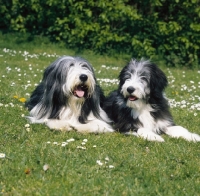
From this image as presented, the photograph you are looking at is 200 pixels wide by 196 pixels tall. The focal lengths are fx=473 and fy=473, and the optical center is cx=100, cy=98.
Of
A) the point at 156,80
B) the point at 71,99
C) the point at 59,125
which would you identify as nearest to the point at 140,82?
the point at 156,80

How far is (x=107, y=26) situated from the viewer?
54.4ft

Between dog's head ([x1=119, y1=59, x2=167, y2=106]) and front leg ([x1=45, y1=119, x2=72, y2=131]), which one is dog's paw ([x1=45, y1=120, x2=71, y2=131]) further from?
dog's head ([x1=119, y1=59, x2=167, y2=106])

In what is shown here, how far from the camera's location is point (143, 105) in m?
6.31

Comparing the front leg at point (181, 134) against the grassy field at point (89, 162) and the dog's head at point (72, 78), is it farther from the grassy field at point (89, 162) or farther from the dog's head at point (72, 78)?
the dog's head at point (72, 78)

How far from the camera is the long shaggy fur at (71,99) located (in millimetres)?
6055

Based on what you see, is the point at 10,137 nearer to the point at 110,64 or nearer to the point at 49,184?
the point at 49,184

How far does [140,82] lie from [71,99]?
0.92 m

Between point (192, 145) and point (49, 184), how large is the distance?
2.23 metres

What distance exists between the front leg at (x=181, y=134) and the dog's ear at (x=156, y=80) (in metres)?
0.55

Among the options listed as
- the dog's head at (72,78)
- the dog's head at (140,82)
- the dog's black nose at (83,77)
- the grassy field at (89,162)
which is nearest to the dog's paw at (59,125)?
the grassy field at (89,162)

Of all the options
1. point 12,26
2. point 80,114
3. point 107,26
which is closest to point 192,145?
point 80,114

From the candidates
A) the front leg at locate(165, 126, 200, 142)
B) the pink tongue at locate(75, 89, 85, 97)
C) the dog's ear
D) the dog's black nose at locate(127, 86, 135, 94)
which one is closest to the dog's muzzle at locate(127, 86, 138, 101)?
the dog's black nose at locate(127, 86, 135, 94)

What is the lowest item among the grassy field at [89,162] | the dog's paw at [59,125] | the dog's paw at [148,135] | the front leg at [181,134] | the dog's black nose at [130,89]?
the dog's paw at [59,125]

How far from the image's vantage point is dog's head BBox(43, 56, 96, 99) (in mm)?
5996
